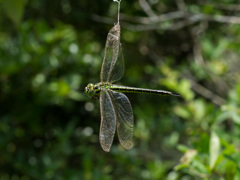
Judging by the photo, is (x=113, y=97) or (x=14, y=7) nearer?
(x=113, y=97)

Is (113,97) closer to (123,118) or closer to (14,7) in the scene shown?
(123,118)

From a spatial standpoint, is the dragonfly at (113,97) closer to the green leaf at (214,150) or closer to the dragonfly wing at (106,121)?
the dragonfly wing at (106,121)

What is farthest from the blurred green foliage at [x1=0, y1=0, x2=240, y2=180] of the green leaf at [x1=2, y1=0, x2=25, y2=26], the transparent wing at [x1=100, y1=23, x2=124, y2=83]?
the transparent wing at [x1=100, y1=23, x2=124, y2=83]

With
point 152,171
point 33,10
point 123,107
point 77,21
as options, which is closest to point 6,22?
point 33,10

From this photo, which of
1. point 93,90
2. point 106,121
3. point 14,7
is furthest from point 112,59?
point 14,7

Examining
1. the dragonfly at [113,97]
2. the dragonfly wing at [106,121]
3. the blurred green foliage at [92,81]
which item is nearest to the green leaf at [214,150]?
the dragonfly at [113,97]

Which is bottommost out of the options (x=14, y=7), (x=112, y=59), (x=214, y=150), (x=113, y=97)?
(x=214, y=150)

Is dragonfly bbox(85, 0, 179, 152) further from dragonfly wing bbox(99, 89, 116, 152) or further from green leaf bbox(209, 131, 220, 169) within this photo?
green leaf bbox(209, 131, 220, 169)

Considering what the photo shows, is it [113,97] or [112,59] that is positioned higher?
[112,59]
